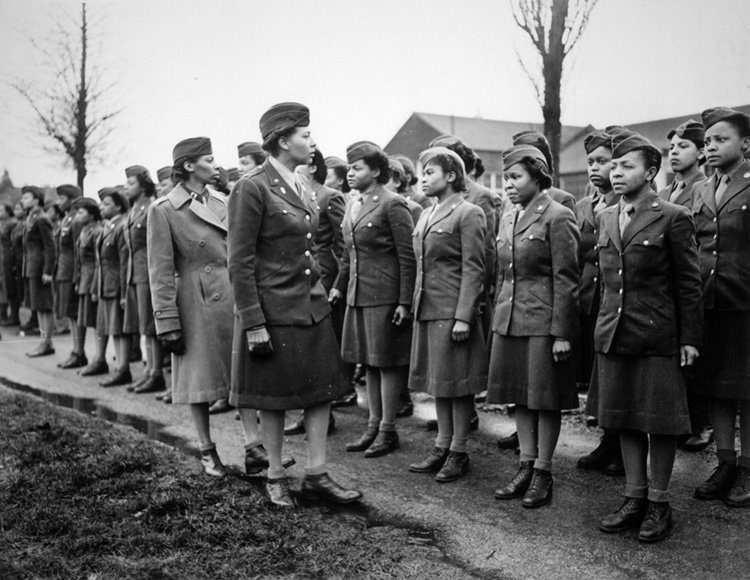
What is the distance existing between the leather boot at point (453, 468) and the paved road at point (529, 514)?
6 centimetres

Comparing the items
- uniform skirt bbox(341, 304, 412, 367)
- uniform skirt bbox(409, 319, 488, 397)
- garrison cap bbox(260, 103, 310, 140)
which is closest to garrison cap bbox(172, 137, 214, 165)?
garrison cap bbox(260, 103, 310, 140)

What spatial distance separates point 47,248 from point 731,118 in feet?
32.1

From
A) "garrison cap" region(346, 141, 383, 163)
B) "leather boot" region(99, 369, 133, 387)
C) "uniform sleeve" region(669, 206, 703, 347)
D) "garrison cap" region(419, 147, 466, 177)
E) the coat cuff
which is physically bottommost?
"leather boot" region(99, 369, 133, 387)

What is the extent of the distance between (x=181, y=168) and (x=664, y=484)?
3764 millimetres

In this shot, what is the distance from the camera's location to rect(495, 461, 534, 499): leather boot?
15.5ft

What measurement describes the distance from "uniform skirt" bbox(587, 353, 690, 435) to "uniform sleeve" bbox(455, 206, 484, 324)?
110 cm

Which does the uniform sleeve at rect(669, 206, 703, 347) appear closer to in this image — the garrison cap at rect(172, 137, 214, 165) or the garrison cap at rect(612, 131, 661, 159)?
the garrison cap at rect(612, 131, 661, 159)

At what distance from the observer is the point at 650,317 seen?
161 inches

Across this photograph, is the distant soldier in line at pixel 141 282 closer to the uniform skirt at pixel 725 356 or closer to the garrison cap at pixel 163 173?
the garrison cap at pixel 163 173

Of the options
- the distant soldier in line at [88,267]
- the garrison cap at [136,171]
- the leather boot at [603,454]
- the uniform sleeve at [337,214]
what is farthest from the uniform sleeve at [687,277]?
the distant soldier in line at [88,267]

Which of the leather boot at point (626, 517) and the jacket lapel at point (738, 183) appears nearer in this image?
the leather boot at point (626, 517)

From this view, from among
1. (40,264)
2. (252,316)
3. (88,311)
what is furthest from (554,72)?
(40,264)

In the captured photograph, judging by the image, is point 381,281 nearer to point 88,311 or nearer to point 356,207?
point 356,207

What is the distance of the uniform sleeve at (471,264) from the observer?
16.7ft
